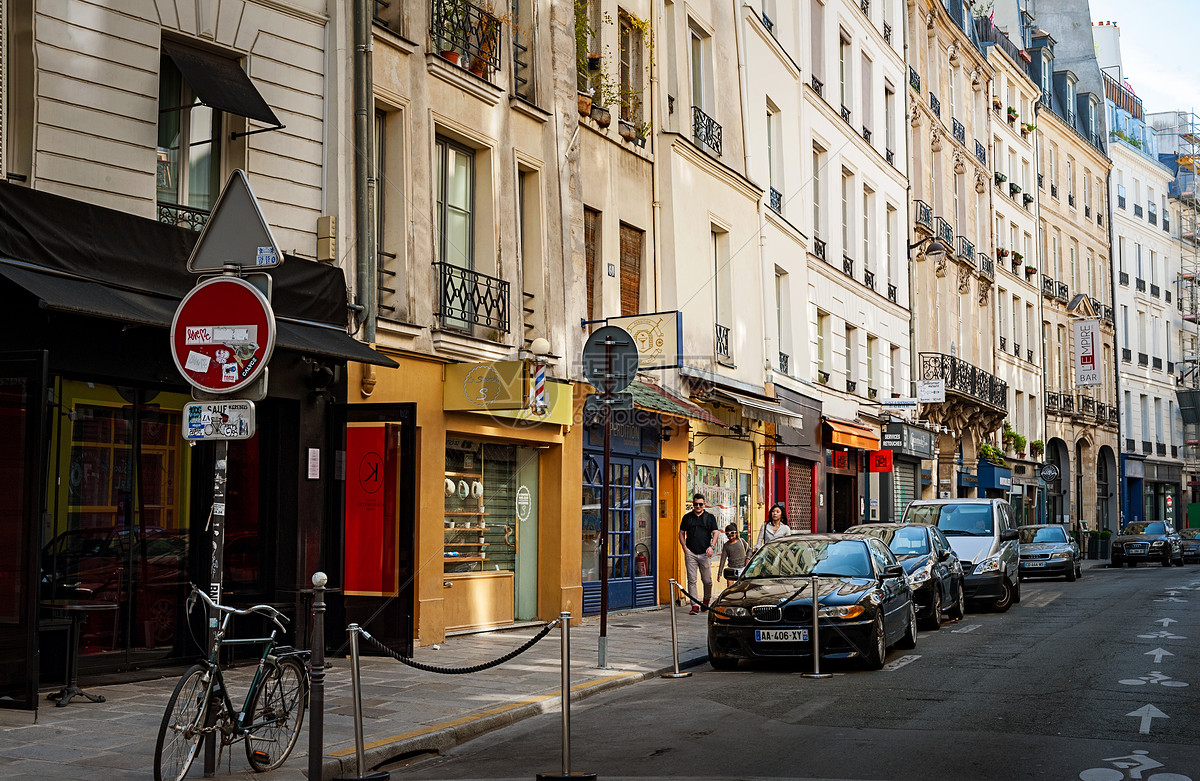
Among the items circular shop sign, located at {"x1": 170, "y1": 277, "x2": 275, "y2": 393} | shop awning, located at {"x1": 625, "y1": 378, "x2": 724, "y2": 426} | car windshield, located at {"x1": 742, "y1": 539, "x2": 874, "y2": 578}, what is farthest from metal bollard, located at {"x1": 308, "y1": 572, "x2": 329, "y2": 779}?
shop awning, located at {"x1": 625, "y1": 378, "x2": 724, "y2": 426}

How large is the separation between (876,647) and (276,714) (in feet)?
23.8

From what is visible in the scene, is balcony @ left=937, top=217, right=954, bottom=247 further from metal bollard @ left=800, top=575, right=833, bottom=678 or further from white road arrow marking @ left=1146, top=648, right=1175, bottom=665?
metal bollard @ left=800, top=575, right=833, bottom=678

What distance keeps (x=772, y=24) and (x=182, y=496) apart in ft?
63.2

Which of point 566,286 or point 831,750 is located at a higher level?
point 566,286

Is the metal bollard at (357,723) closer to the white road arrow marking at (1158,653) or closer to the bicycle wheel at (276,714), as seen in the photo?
the bicycle wheel at (276,714)

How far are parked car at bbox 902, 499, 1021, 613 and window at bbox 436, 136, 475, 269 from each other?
9.77 m

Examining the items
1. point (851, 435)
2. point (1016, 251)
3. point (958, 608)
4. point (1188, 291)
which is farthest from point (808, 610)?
point (1188, 291)

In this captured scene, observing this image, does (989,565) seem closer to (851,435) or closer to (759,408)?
(759,408)

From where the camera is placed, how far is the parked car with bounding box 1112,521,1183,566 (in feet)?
140

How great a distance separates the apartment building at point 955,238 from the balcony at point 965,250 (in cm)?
3

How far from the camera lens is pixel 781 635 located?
1318cm

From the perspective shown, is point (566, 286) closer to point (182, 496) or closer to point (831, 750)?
point (182, 496)

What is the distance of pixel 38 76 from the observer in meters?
10.8

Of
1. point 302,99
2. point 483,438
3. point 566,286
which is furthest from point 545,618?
point 302,99
